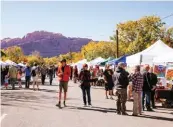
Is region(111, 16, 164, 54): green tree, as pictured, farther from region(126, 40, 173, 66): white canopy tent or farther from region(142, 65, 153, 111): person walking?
region(142, 65, 153, 111): person walking

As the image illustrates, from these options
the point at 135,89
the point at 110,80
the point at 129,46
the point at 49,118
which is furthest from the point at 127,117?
the point at 129,46

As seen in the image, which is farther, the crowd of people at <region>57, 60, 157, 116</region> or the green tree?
the green tree

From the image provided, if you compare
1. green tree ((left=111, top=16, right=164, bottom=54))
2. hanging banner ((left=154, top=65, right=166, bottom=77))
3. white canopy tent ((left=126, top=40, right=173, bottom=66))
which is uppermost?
green tree ((left=111, top=16, right=164, bottom=54))

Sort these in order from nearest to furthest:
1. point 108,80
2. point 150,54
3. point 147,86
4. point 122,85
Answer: point 122,85, point 147,86, point 108,80, point 150,54

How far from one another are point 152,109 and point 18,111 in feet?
17.1

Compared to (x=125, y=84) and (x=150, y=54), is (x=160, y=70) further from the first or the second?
(x=125, y=84)

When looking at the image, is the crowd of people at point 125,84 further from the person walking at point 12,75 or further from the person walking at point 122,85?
the person walking at point 12,75

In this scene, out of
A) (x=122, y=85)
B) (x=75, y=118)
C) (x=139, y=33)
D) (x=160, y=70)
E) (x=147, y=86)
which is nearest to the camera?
(x=75, y=118)

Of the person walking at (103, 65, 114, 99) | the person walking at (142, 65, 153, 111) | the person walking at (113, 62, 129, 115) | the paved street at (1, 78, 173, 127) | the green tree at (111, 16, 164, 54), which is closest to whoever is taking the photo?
the paved street at (1, 78, 173, 127)

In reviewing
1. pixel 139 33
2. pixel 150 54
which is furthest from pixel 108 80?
pixel 139 33

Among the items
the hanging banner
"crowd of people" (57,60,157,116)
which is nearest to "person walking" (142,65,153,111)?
"crowd of people" (57,60,157,116)

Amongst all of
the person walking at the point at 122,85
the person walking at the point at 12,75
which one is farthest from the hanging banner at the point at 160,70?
the person walking at the point at 12,75

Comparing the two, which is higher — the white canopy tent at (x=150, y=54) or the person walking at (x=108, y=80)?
the white canopy tent at (x=150, y=54)

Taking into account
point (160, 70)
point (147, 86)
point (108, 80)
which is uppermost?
point (160, 70)
